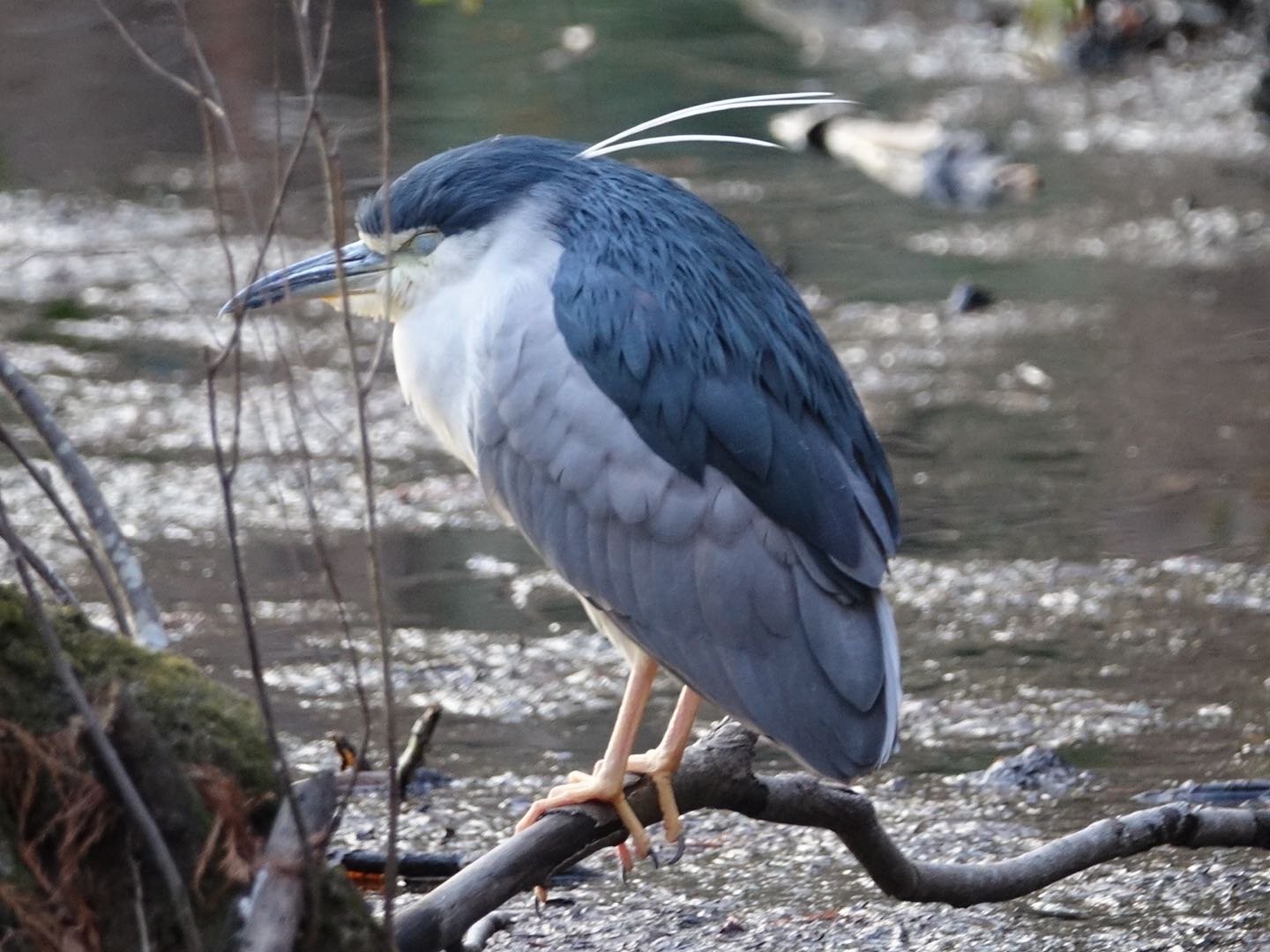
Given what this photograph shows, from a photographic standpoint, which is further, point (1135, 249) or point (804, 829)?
point (1135, 249)

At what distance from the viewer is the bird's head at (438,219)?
313 centimetres

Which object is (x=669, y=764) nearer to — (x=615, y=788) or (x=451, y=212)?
(x=615, y=788)

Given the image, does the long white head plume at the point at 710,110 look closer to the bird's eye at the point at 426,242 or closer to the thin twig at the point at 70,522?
the bird's eye at the point at 426,242

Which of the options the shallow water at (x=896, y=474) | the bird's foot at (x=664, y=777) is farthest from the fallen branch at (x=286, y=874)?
the bird's foot at (x=664, y=777)

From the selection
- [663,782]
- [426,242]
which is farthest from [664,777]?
[426,242]

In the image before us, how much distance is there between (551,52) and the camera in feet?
48.4

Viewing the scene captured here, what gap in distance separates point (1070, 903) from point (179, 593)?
111 inches

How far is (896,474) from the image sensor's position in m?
6.38

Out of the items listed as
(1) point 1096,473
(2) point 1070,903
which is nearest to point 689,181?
(1) point 1096,473

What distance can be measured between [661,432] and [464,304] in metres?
0.43

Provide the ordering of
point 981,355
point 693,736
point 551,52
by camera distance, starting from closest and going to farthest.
A: point 693,736, point 981,355, point 551,52

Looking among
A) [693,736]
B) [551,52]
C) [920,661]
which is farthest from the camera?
[551,52]

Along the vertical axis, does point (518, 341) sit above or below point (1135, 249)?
above

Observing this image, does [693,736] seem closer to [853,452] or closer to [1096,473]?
[853,452]
